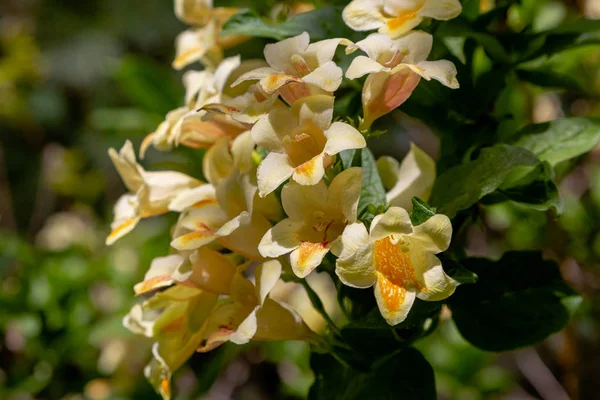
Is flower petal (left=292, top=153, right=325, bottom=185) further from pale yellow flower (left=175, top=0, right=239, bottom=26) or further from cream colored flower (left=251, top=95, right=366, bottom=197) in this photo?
pale yellow flower (left=175, top=0, right=239, bottom=26)

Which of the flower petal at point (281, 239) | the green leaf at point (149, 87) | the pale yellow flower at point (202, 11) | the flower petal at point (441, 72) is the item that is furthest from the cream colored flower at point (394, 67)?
the green leaf at point (149, 87)

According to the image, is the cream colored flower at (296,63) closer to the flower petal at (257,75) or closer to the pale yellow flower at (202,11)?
the flower petal at (257,75)

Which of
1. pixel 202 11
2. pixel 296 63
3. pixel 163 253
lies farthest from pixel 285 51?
pixel 163 253

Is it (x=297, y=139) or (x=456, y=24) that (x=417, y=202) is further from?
(x=456, y=24)

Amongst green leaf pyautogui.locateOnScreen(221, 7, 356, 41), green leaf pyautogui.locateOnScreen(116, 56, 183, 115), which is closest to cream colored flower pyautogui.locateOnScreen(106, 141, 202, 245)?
green leaf pyautogui.locateOnScreen(221, 7, 356, 41)

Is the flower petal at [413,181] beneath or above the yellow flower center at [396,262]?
beneath

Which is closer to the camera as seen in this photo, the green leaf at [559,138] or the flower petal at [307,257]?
Answer: the flower petal at [307,257]
